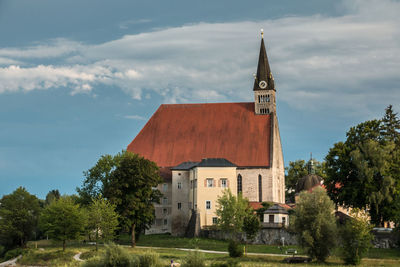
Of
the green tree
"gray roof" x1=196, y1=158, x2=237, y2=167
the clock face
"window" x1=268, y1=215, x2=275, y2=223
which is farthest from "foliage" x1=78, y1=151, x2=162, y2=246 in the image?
the clock face

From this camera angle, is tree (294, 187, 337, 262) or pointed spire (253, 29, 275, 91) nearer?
tree (294, 187, 337, 262)

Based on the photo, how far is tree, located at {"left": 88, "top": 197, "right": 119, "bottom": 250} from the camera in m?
54.4

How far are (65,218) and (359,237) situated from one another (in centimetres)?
2896

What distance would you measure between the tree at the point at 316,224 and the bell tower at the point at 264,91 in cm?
3379

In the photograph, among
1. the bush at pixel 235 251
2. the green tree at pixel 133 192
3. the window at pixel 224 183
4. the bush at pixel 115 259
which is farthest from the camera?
the window at pixel 224 183

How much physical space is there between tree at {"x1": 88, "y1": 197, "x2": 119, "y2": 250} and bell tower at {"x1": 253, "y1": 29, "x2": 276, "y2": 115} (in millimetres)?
31731

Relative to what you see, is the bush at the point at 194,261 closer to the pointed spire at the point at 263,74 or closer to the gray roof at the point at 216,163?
the gray roof at the point at 216,163

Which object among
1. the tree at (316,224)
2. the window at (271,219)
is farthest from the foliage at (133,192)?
the tree at (316,224)

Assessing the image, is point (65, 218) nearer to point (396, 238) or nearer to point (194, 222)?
point (194, 222)

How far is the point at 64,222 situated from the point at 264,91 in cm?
3729

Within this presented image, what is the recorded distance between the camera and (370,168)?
183 feet

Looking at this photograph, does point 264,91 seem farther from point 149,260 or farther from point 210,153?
point 149,260

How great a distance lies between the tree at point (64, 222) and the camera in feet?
180

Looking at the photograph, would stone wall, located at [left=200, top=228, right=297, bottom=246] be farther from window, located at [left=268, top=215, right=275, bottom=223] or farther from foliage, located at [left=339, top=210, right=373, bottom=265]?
foliage, located at [left=339, top=210, right=373, bottom=265]
